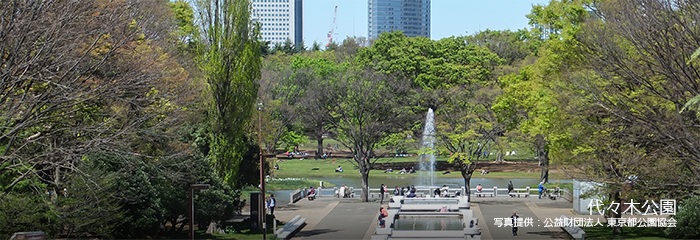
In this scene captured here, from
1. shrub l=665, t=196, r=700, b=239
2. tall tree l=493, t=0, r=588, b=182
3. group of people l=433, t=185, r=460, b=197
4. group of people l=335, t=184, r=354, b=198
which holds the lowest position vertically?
group of people l=335, t=184, r=354, b=198

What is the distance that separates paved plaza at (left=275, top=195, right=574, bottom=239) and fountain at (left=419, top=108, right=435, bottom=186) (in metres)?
4.69

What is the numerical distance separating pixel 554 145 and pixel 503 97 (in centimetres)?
1240

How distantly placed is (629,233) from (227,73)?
62.7 feet

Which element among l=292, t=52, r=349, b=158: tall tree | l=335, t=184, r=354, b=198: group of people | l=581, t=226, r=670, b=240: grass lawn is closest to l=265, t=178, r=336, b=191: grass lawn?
l=292, t=52, r=349, b=158: tall tree

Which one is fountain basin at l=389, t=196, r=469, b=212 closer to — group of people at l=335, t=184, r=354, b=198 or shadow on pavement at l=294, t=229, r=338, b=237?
shadow on pavement at l=294, t=229, r=338, b=237

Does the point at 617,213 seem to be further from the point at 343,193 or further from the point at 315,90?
the point at 315,90

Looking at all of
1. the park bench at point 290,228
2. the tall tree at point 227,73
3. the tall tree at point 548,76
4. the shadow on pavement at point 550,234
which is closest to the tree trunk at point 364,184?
the tall tree at point 548,76

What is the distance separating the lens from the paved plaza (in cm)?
3158

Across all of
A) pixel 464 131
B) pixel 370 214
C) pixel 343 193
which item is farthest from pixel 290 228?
pixel 464 131

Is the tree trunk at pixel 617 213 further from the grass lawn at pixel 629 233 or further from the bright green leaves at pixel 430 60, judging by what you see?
the bright green leaves at pixel 430 60

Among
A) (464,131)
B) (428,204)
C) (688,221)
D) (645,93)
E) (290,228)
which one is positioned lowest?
(428,204)

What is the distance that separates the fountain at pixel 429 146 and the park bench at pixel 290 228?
14.9 m

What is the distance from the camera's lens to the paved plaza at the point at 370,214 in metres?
31.6

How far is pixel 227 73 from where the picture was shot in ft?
107
